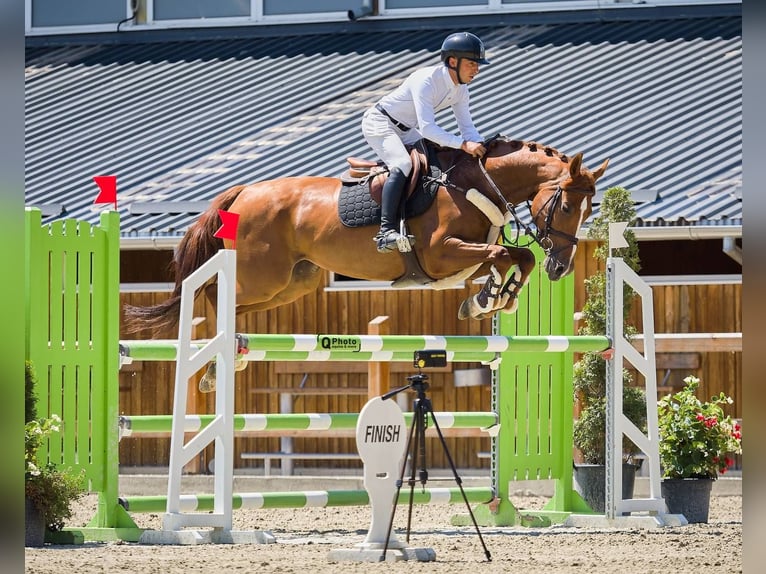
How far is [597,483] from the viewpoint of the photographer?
→ 6645 millimetres

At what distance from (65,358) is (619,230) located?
2.91 meters

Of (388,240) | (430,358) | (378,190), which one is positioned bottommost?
(430,358)

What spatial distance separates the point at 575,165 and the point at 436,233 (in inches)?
29.5

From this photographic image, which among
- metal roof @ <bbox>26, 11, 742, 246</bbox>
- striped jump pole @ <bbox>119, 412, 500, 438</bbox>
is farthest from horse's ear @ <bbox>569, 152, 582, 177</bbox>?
metal roof @ <bbox>26, 11, 742, 246</bbox>

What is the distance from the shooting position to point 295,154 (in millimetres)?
11570

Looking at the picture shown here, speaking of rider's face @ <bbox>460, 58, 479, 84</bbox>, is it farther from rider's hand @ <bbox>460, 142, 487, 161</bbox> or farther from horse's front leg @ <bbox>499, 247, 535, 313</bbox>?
horse's front leg @ <bbox>499, 247, 535, 313</bbox>

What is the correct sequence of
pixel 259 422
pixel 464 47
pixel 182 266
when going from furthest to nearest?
pixel 182 266, pixel 464 47, pixel 259 422

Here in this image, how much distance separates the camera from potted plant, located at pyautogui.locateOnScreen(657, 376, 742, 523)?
654cm

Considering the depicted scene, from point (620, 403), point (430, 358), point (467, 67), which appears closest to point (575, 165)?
point (467, 67)

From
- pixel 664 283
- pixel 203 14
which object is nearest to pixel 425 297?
pixel 664 283

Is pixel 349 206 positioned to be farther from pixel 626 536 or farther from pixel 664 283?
pixel 664 283

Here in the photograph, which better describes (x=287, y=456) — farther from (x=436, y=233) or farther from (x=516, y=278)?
(x=516, y=278)

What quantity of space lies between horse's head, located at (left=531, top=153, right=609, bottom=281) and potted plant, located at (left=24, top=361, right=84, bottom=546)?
2.40m

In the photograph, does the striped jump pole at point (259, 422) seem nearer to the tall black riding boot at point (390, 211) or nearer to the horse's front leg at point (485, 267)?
the horse's front leg at point (485, 267)
